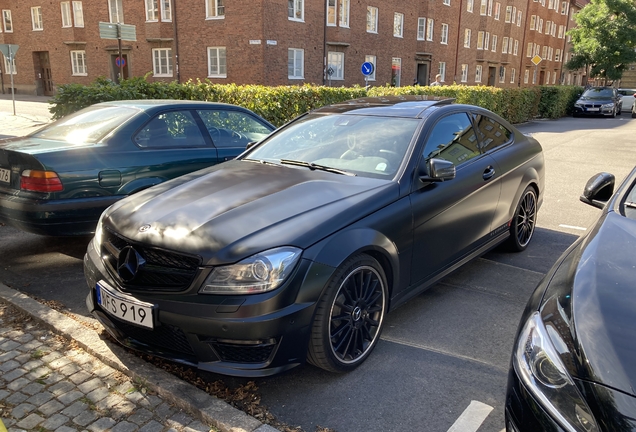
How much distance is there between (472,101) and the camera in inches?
726

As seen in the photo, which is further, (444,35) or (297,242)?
(444,35)

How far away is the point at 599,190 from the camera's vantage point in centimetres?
359

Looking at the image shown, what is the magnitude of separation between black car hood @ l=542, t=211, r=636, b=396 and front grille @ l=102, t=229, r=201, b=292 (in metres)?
1.78

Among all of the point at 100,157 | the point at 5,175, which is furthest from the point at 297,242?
the point at 5,175

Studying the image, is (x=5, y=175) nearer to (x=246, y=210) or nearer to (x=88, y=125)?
(x=88, y=125)

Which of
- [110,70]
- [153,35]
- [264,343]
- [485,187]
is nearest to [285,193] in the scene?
[264,343]

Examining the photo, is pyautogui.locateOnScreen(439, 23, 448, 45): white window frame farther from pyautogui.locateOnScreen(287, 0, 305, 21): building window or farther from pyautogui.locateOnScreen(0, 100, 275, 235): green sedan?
pyautogui.locateOnScreen(0, 100, 275, 235): green sedan

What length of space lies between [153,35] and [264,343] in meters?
29.8

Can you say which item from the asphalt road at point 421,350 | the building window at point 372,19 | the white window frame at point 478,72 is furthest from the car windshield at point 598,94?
the asphalt road at point 421,350

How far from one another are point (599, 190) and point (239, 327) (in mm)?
2672

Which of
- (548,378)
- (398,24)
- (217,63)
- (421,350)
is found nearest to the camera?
(548,378)

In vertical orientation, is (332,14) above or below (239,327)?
above

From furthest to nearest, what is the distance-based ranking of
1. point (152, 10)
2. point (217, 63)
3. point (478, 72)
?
1. point (478, 72)
2. point (152, 10)
3. point (217, 63)

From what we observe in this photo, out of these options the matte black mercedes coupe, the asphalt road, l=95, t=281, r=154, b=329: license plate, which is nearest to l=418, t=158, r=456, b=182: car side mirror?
the matte black mercedes coupe
